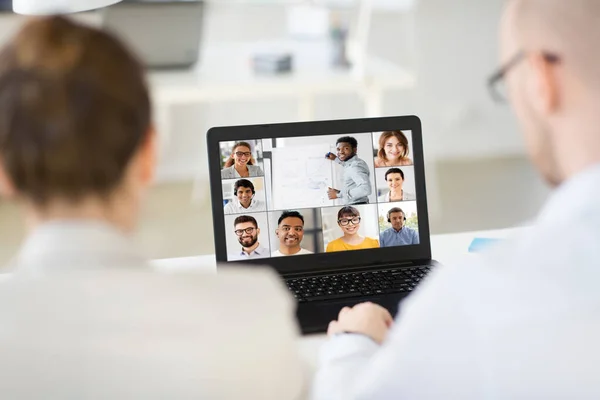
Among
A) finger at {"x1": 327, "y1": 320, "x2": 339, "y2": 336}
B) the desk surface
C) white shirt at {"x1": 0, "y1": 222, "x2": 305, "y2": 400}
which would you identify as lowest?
finger at {"x1": 327, "y1": 320, "x2": 339, "y2": 336}

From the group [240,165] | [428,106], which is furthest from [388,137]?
[428,106]

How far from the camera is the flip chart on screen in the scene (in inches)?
58.4

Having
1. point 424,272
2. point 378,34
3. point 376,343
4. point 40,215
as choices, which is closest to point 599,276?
point 376,343

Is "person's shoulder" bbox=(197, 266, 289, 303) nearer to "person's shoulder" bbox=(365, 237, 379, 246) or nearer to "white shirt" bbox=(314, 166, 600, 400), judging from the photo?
"white shirt" bbox=(314, 166, 600, 400)

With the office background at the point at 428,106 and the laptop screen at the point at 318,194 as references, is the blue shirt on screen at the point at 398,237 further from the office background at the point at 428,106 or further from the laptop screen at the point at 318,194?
the office background at the point at 428,106

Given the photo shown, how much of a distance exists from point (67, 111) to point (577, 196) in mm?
480

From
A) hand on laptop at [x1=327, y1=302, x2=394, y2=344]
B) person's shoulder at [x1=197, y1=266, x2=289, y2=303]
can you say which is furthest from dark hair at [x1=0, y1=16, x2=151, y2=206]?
hand on laptop at [x1=327, y1=302, x2=394, y2=344]

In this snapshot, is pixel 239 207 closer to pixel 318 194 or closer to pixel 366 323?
pixel 318 194

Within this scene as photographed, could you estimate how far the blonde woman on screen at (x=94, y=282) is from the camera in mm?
733

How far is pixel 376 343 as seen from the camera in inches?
43.1

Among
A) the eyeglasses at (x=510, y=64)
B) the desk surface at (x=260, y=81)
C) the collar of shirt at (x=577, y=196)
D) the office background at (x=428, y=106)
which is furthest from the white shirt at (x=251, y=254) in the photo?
the office background at (x=428, y=106)

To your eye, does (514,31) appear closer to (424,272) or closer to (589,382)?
(589,382)

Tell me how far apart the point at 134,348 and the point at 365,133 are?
2.84 ft

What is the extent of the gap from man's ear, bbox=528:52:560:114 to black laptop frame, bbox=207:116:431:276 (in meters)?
0.63
